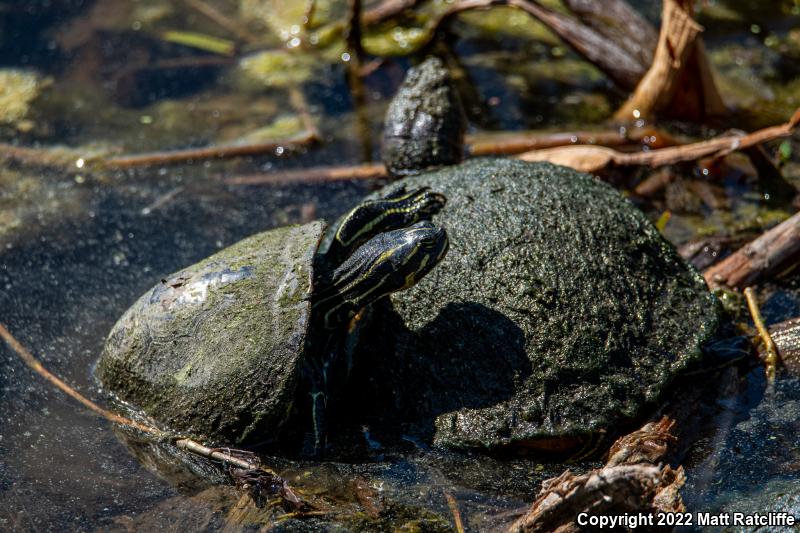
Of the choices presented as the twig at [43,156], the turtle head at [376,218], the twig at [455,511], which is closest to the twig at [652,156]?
the turtle head at [376,218]

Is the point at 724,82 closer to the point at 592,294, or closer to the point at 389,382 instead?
the point at 592,294

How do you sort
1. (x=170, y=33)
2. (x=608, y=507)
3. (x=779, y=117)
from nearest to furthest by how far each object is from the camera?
(x=608, y=507), (x=779, y=117), (x=170, y=33)

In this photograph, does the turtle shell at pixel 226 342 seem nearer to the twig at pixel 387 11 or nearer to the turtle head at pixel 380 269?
the turtle head at pixel 380 269

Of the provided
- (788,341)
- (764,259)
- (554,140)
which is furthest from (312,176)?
(788,341)

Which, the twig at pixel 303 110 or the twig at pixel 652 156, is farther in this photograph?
the twig at pixel 303 110

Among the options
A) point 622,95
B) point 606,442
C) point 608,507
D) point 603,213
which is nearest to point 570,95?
point 622,95

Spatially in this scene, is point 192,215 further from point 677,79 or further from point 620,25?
point 620,25
